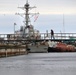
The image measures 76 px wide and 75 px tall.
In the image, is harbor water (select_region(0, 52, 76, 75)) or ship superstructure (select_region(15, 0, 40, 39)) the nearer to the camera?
harbor water (select_region(0, 52, 76, 75))

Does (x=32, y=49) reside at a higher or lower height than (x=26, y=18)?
lower

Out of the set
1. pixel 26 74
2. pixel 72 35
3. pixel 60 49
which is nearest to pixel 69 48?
pixel 60 49

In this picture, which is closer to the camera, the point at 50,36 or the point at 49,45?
the point at 50,36

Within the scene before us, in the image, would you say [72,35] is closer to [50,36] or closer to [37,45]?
[50,36]

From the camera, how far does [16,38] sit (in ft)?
493

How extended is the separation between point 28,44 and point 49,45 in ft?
31.3

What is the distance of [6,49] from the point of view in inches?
4631

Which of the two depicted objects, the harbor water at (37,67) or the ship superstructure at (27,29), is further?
the ship superstructure at (27,29)

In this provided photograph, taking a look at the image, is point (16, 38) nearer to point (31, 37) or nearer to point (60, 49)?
point (31, 37)

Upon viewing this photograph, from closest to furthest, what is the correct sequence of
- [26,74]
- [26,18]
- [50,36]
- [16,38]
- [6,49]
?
[26,74], [6,49], [50,36], [16,38], [26,18]

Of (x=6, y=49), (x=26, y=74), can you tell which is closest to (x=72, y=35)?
(x=6, y=49)

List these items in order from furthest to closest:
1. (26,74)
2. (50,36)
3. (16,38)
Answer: (16,38) → (50,36) → (26,74)

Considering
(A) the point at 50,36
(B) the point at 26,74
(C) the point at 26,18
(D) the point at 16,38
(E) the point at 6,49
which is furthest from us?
(C) the point at 26,18

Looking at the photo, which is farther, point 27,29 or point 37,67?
point 27,29
